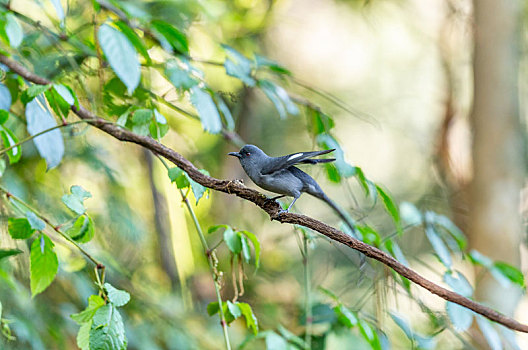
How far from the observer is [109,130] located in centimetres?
119

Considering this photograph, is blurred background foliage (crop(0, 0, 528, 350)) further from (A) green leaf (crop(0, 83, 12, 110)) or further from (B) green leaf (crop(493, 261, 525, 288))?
(A) green leaf (crop(0, 83, 12, 110))

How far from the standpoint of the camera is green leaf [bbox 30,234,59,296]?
1180 mm

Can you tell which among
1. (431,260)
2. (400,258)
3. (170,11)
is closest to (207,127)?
(400,258)

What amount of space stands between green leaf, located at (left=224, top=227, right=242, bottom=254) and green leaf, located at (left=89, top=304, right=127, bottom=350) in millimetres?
323

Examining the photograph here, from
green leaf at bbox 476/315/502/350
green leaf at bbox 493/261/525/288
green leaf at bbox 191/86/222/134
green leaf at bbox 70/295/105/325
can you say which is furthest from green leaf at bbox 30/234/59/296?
green leaf at bbox 493/261/525/288

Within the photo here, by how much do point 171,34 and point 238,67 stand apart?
9.8 inches

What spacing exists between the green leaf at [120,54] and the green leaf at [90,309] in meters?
0.47

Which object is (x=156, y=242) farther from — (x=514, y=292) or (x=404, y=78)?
(x=404, y=78)

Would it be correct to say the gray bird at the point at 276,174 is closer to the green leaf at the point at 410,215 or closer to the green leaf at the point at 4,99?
the green leaf at the point at 410,215

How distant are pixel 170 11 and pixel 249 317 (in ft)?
5.29

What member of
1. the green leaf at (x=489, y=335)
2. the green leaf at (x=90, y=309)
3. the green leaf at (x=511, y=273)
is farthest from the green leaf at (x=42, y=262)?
the green leaf at (x=511, y=273)

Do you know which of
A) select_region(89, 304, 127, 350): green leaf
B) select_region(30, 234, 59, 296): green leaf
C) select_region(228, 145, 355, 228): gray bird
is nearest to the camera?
select_region(89, 304, 127, 350): green leaf

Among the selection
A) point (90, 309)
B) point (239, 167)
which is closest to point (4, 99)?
point (90, 309)

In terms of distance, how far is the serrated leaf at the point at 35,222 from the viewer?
3.99ft
